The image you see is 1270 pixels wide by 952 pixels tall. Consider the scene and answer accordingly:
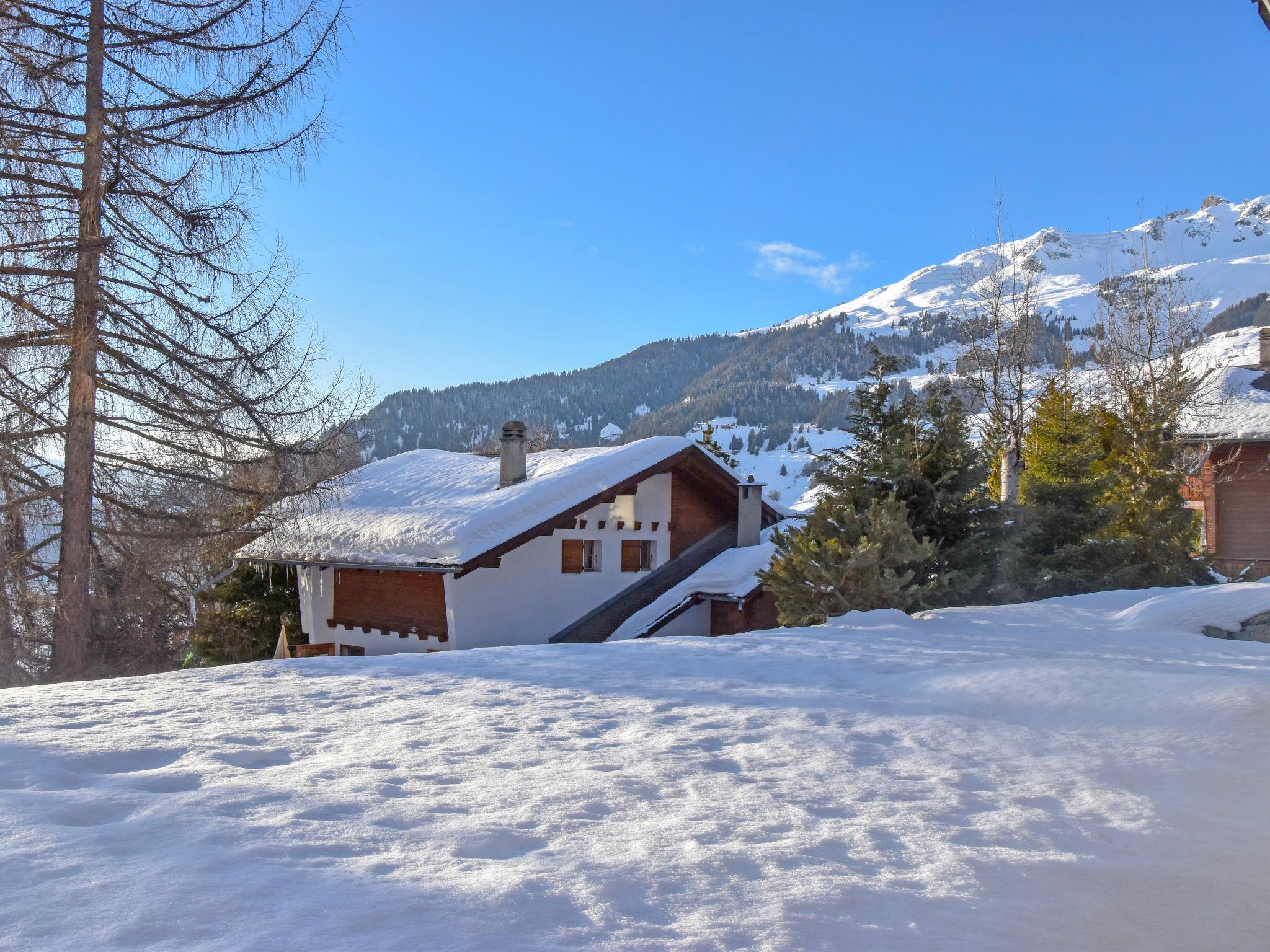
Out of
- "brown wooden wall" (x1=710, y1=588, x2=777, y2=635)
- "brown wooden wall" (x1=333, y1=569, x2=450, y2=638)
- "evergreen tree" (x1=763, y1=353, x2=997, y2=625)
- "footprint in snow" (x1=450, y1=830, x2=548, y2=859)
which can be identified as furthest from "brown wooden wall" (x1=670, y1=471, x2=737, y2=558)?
"footprint in snow" (x1=450, y1=830, x2=548, y2=859)

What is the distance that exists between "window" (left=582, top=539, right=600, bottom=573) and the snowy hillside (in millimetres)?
12645

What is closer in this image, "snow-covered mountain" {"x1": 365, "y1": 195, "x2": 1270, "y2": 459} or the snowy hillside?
the snowy hillside

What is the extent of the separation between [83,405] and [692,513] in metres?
14.0

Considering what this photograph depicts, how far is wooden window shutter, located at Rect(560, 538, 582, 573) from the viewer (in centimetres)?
1875

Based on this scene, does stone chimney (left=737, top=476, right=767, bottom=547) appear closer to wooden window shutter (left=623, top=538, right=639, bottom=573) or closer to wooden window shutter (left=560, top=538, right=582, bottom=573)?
wooden window shutter (left=623, top=538, right=639, bottom=573)

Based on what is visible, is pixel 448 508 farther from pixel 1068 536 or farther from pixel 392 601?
pixel 1068 536

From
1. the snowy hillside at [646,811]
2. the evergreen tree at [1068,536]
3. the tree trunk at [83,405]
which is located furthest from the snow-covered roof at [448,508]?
the snowy hillside at [646,811]

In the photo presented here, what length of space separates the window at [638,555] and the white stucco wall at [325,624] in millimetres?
5080

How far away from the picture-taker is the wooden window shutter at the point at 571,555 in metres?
18.8

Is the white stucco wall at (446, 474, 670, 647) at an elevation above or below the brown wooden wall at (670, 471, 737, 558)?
below

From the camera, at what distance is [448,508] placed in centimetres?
1780

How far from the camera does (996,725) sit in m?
5.04

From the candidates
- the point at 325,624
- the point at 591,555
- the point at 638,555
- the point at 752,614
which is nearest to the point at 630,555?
the point at 638,555

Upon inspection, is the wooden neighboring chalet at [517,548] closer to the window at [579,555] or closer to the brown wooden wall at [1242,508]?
the window at [579,555]
